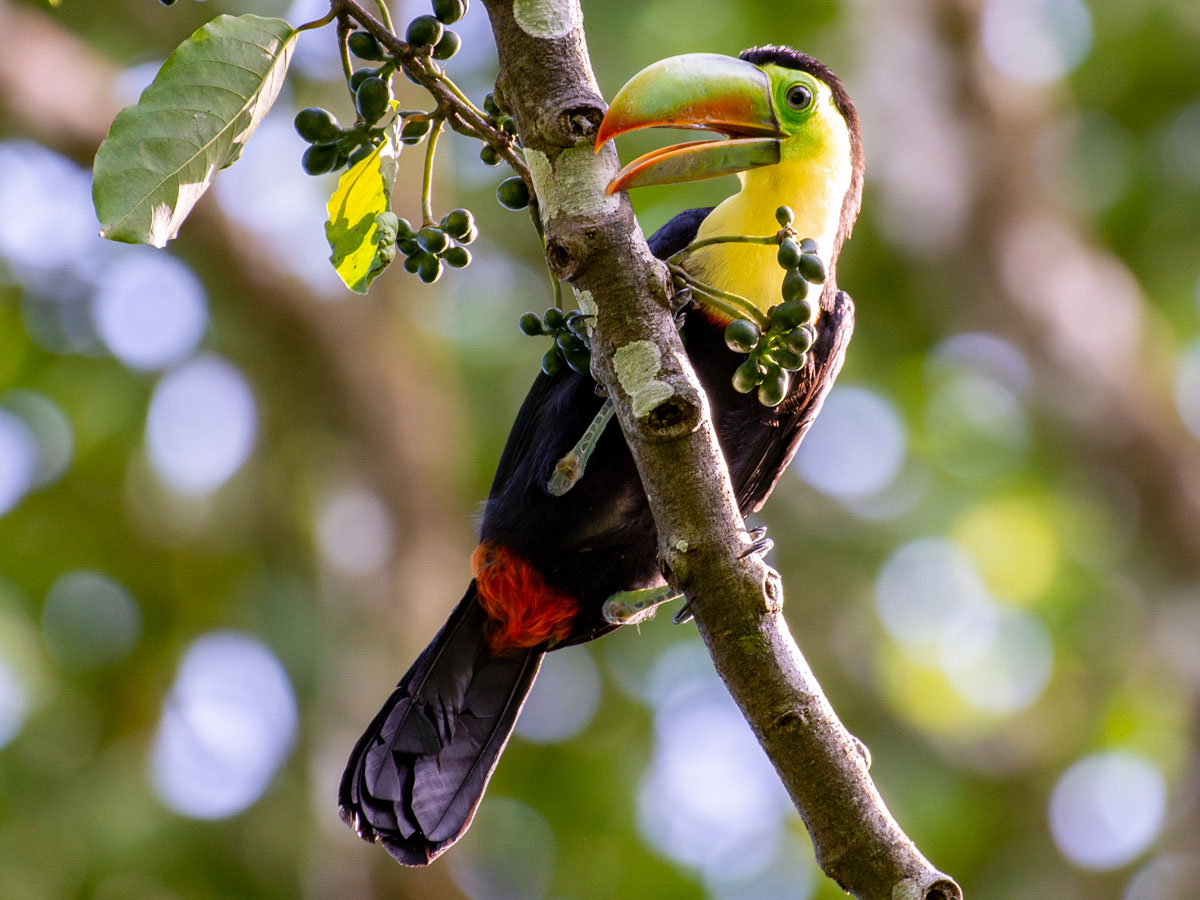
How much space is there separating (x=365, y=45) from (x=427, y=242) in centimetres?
32

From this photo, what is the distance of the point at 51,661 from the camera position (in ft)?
23.7

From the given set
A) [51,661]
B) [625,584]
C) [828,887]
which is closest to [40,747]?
[51,661]

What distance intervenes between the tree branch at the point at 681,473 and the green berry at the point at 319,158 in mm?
289

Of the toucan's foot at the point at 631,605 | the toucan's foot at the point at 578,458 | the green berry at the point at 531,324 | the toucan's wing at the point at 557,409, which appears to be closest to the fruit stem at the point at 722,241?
the green berry at the point at 531,324

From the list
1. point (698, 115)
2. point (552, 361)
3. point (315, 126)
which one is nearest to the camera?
point (315, 126)

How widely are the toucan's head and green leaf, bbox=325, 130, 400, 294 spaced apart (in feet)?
1.29

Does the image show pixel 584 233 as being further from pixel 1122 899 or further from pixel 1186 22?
pixel 1186 22

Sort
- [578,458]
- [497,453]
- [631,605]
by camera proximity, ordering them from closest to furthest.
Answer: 1. [578,458]
2. [631,605]
3. [497,453]

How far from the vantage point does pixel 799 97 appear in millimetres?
2908

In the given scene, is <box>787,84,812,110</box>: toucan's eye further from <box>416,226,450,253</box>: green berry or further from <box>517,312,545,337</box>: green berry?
<box>416,226,450,253</box>: green berry

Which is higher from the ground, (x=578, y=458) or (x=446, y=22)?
(x=446, y=22)

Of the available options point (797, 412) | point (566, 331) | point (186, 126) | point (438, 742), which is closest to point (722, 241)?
point (566, 331)

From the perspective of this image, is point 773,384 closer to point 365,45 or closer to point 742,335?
point 742,335

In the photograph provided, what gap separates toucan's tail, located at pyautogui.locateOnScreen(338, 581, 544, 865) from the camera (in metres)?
2.96
